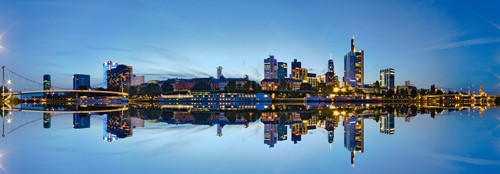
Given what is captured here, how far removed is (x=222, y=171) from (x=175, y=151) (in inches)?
117

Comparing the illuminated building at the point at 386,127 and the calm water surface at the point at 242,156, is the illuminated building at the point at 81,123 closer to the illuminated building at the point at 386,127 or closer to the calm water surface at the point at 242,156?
the calm water surface at the point at 242,156

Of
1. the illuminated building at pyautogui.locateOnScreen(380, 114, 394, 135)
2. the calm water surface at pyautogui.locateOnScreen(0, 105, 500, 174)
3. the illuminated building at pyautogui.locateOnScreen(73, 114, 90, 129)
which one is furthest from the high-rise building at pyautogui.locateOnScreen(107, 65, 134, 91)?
A: the calm water surface at pyautogui.locateOnScreen(0, 105, 500, 174)

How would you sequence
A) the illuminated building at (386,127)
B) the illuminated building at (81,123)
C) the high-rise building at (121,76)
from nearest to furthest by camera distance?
the illuminated building at (386,127)
the illuminated building at (81,123)
the high-rise building at (121,76)

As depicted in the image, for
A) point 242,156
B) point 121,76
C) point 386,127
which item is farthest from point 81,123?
point 121,76

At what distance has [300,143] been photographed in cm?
1212

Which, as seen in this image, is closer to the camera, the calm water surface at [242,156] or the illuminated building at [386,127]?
the calm water surface at [242,156]

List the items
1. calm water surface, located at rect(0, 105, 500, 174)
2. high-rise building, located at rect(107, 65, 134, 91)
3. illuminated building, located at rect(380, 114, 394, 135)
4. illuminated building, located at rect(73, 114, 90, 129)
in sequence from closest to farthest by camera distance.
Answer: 1. calm water surface, located at rect(0, 105, 500, 174)
2. illuminated building, located at rect(380, 114, 394, 135)
3. illuminated building, located at rect(73, 114, 90, 129)
4. high-rise building, located at rect(107, 65, 134, 91)

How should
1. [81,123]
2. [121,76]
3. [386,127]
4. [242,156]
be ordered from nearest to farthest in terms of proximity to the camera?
[242,156], [386,127], [81,123], [121,76]

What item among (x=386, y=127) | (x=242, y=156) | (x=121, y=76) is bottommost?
(x=386, y=127)

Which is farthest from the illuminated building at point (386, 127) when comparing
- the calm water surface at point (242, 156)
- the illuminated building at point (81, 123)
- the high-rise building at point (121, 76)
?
the high-rise building at point (121, 76)

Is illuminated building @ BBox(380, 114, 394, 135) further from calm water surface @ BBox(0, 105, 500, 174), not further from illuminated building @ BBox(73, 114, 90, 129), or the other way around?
illuminated building @ BBox(73, 114, 90, 129)

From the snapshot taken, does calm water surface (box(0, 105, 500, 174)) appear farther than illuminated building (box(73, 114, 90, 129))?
No

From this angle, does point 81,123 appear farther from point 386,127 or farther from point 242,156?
point 386,127

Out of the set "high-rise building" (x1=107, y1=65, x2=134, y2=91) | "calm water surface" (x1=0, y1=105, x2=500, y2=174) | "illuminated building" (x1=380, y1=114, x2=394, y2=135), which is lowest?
"illuminated building" (x1=380, y1=114, x2=394, y2=135)
